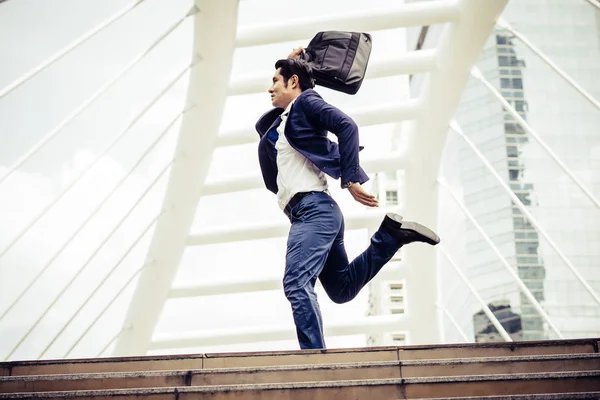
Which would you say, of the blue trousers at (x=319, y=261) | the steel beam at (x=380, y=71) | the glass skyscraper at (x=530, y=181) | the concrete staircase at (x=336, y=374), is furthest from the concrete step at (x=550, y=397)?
the glass skyscraper at (x=530, y=181)

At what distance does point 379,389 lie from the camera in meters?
3.73

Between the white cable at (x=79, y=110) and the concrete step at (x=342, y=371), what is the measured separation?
4.58 meters

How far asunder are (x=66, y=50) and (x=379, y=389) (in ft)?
18.0

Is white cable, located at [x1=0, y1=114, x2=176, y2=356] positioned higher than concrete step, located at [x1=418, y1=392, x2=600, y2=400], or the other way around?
white cable, located at [x1=0, y1=114, x2=176, y2=356]

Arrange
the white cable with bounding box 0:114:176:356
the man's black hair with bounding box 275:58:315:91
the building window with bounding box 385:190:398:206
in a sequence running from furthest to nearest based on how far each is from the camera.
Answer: the building window with bounding box 385:190:398:206 → the white cable with bounding box 0:114:176:356 → the man's black hair with bounding box 275:58:315:91

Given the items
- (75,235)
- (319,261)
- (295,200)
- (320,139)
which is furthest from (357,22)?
(319,261)

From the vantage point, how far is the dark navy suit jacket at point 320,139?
4930 millimetres

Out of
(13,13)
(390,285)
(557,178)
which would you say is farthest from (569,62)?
(13,13)

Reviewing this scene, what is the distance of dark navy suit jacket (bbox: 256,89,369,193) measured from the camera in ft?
16.2

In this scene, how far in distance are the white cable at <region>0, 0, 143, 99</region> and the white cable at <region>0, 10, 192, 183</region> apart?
0.82 metres

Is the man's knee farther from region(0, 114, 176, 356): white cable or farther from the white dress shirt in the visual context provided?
region(0, 114, 176, 356): white cable

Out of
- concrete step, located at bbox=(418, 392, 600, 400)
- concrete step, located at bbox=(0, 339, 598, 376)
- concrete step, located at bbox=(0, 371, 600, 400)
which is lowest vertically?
concrete step, located at bbox=(418, 392, 600, 400)

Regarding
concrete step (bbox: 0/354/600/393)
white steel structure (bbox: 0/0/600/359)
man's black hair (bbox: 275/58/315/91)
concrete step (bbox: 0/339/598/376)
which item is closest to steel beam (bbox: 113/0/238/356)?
white steel structure (bbox: 0/0/600/359)

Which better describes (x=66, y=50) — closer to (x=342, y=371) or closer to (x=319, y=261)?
(x=319, y=261)
